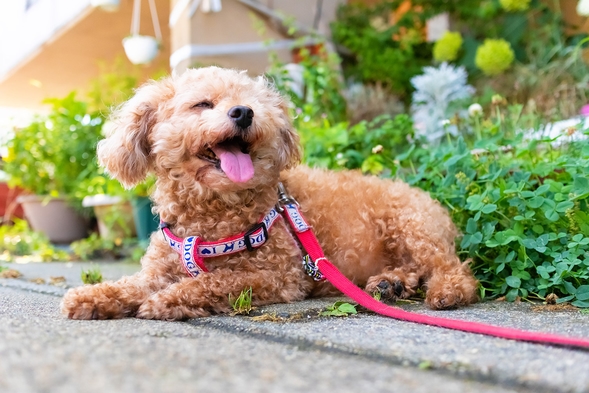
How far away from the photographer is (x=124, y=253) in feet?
18.4

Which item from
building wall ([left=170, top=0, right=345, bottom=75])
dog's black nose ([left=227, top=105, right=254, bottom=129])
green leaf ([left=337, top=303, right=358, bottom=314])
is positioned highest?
building wall ([left=170, top=0, right=345, bottom=75])

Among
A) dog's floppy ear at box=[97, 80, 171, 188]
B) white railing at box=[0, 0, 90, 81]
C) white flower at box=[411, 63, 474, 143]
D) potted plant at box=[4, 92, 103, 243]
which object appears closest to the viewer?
dog's floppy ear at box=[97, 80, 171, 188]

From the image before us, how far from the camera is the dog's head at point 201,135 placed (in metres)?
2.38

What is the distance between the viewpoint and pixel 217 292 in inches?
88.0

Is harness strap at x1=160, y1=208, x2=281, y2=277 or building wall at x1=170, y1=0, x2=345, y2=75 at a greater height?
building wall at x1=170, y1=0, x2=345, y2=75

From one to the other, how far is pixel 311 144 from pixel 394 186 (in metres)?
1.23

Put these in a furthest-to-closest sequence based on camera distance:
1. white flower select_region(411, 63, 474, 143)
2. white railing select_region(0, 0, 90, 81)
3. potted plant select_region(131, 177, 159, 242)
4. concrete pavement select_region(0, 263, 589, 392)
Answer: white railing select_region(0, 0, 90, 81), potted plant select_region(131, 177, 159, 242), white flower select_region(411, 63, 474, 143), concrete pavement select_region(0, 263, 589, 392)

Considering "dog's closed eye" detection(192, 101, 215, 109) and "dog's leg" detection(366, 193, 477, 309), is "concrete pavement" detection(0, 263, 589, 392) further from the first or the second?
"dog's closed eye" detection(192, 101, 215, 109)

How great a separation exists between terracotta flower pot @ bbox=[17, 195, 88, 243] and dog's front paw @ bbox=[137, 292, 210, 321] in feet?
16.8

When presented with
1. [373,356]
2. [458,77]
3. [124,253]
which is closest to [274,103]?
[373,356]

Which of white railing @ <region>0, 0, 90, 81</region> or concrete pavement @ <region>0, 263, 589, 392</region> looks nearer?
concrete pavement @ <region>0, 263, 589, 392</region>

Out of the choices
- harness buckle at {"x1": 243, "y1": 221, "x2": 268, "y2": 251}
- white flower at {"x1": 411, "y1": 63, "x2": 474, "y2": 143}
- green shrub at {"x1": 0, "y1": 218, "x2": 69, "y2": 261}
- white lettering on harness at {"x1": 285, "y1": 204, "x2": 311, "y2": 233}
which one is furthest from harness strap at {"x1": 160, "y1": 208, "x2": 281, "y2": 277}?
green shrub at {"x1": 0, "y1": 218, "x2": 69, "y2": 261}

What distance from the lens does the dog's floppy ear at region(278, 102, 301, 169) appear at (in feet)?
8.81

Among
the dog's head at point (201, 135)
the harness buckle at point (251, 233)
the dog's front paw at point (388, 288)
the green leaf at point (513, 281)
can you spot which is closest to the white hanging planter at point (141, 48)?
the dog's head at point (201, 135)
